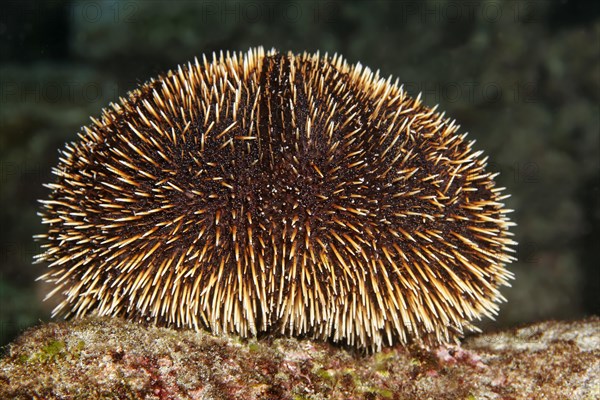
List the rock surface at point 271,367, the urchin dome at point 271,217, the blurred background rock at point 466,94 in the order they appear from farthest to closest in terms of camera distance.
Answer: the blurred background rock at point 466,94 < the urchin dome at point 271,217 < the rock surface at point 271,367

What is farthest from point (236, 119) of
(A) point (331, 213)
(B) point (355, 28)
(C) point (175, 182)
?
(B) point (355, 28)

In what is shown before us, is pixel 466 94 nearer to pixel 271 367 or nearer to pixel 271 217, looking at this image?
pixel 271 217

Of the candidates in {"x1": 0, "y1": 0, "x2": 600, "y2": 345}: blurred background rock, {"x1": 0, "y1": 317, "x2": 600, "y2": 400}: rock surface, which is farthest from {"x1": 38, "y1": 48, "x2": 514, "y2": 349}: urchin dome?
{"x1": 0, "y1": 0, "x2": 600, "y2": 345}: blurred background rock

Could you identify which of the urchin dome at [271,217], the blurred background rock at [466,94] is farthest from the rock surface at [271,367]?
the blurred background rock at [466,94]

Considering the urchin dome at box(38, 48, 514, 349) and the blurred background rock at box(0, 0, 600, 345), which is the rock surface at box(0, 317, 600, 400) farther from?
the blurred background rock at box(0, 0, 600, 345)

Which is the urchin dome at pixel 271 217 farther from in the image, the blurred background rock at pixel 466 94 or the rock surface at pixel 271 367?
the blurred background rock at pixel 466 94
